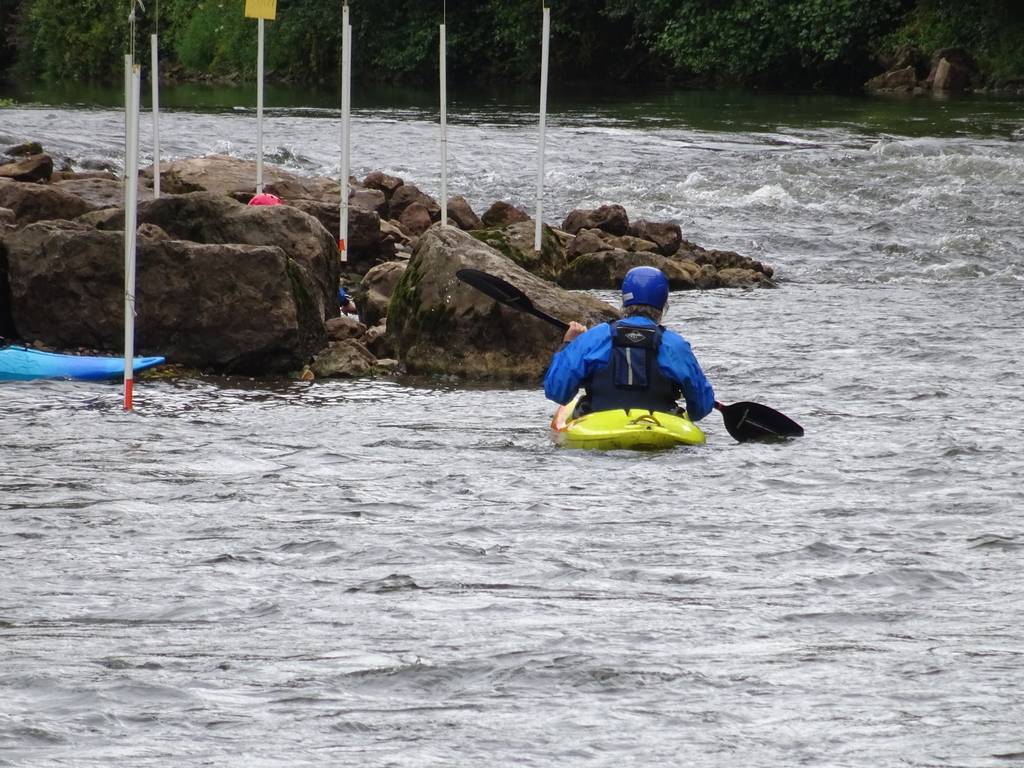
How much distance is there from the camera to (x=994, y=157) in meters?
23.6

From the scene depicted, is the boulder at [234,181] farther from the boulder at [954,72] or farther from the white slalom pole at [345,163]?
the boulder at [954,72]

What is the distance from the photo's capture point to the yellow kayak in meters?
8.59

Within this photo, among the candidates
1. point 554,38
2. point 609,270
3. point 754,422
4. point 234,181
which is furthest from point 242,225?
point 554,38

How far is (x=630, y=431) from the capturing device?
28.2 feet

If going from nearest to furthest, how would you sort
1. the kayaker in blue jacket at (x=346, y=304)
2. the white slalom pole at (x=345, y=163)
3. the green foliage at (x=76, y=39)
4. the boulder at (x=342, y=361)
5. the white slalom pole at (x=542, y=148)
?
the boulder at (x=342, y=361) < the kayaker in blue jacket at (x=346, y=304) < the white slalom pole at (x=345, y=163) < the white slalom pole at (x=542, y=148) < the green foliage at (x=76, y=39)

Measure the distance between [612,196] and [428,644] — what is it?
53.9ft

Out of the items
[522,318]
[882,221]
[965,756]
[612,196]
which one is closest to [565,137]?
[612,196]

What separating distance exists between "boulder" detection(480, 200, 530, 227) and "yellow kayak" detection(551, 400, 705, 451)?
842 centimetres

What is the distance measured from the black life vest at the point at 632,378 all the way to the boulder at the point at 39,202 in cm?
677

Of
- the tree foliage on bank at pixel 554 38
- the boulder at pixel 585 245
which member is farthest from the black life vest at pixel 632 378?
the tree foliage on bank at pixel 554 38

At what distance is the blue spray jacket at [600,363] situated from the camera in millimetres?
8648

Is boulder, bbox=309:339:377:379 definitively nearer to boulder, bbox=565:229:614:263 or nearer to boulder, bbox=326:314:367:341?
boulder, bbox=326:314:367:341

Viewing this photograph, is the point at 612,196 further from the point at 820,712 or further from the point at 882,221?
the point at 820,712

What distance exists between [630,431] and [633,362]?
36 cm
